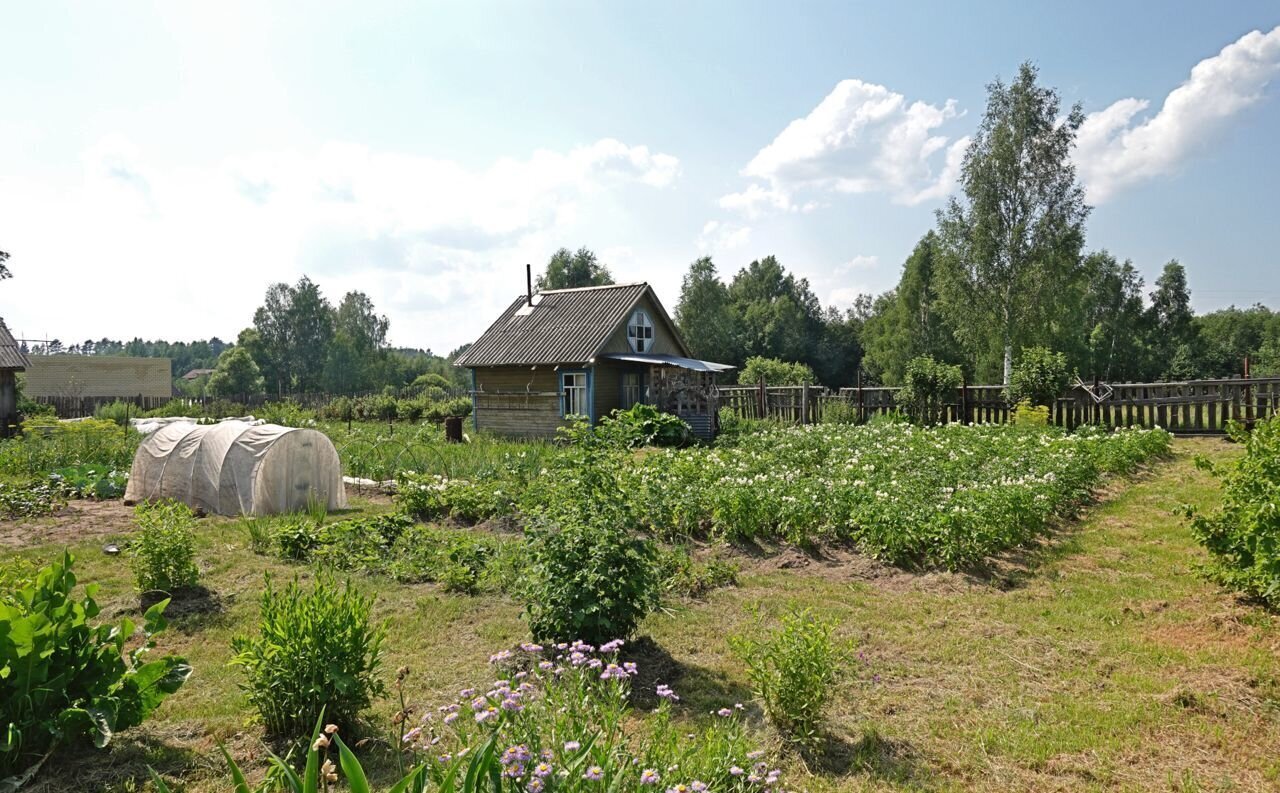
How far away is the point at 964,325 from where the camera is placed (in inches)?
1137

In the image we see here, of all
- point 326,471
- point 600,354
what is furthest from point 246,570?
point 600,354

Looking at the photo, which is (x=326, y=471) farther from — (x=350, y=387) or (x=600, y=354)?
(x=350, y=387)

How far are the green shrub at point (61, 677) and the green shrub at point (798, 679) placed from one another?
3218 millimetres

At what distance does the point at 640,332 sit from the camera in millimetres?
24922

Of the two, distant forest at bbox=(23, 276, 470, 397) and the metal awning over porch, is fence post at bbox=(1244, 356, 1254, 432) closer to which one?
the metal awning over porch

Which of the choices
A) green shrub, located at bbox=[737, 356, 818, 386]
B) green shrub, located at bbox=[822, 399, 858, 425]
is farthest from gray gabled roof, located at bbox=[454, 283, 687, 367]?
green shrub, located at bbox=[737, 356, 818, 386]

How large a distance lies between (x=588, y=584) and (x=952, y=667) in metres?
2.54

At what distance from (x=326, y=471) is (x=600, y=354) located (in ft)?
39.2

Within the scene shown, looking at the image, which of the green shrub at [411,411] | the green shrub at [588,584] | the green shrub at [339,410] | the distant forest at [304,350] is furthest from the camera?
the distant forest at [304,350]

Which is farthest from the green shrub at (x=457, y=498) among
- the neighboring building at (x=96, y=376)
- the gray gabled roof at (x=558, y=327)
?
the neighboring building at (x=96, y=376)

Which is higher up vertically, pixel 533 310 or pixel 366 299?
pixel 366 299

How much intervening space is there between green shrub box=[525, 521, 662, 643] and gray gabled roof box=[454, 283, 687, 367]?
56.3ft

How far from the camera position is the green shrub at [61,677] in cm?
328

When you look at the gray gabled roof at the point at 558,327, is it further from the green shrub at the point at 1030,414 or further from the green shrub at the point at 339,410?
the green shrub at the point at 1030,414
